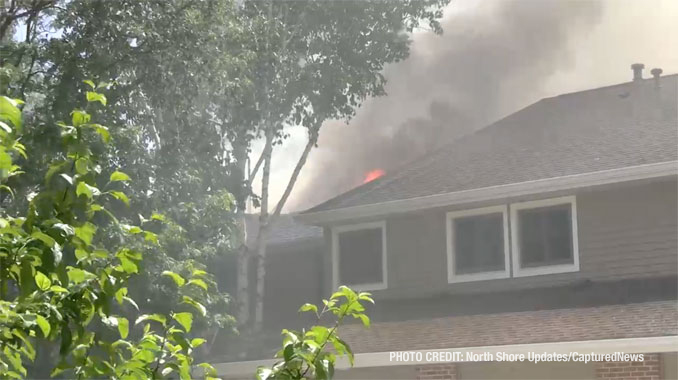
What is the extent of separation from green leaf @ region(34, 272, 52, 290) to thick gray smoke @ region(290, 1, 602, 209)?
57.8 ft

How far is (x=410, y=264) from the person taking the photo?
15.0 meters

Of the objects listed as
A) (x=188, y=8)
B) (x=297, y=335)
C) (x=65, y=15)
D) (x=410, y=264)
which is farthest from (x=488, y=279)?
(x=297, y=335)

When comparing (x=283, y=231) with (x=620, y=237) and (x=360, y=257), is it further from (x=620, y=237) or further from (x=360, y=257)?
(x=620, y=237)

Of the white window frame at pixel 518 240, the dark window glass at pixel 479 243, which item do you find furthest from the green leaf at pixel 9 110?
the dark window glass at pixel 479 243

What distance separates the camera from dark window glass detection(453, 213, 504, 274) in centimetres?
1423

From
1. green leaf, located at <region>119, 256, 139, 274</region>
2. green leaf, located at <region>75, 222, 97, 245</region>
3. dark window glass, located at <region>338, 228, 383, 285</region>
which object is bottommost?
green leaf, located at <region>119, 256, 139, 274</region>

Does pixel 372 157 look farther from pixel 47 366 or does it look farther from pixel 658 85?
pixel 47 366

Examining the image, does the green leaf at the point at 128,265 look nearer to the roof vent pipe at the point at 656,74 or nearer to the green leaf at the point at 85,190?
the green leaf at the point at 85,190

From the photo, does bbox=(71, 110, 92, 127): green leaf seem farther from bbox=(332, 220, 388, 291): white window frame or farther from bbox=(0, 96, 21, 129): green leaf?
bbox=(332, 220, 388, 291): white window frame

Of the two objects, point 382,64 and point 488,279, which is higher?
point 382,64

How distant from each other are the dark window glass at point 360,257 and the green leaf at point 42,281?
42.3ft

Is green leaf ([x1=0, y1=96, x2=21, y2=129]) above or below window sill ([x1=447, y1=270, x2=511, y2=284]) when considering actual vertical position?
below

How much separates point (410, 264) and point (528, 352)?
3.83 meters

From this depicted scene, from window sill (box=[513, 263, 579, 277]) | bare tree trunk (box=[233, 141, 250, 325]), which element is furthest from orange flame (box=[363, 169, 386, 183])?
window sill (box=[513, 263, 579, 277])
